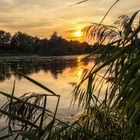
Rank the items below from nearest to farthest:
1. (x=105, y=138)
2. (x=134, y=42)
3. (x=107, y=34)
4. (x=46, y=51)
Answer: (x=134, y=42)
(x=105, y=138)
(x=107, y=34)
(x=46, y=51)

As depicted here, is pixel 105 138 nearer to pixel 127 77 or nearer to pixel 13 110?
pixel 13 110

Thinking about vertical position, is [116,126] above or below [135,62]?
A: below

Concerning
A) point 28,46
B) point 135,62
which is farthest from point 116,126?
point 28,46

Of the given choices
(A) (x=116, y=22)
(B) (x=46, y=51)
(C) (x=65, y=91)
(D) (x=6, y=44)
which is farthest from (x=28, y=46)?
(A) (x=116, y=22)

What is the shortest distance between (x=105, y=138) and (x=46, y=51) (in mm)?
121709

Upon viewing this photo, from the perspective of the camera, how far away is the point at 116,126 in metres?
4.59

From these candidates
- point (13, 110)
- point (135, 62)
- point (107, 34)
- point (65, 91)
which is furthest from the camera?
point (65, 91)

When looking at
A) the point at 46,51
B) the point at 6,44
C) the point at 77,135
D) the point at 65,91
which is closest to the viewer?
the point at 77,135

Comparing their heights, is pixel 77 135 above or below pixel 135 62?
below

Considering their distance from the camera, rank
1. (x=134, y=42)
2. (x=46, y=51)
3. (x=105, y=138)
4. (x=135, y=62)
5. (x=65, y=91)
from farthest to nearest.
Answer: (x=46, y=51), (x=65, y=91), (x=105, y=138), (x=134, y=42), (x=135, y=62)

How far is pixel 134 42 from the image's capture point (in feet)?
6.42

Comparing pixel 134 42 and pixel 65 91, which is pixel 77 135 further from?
pixel 65 91

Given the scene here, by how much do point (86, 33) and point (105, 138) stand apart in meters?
1.17

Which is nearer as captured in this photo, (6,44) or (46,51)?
(6,44)
